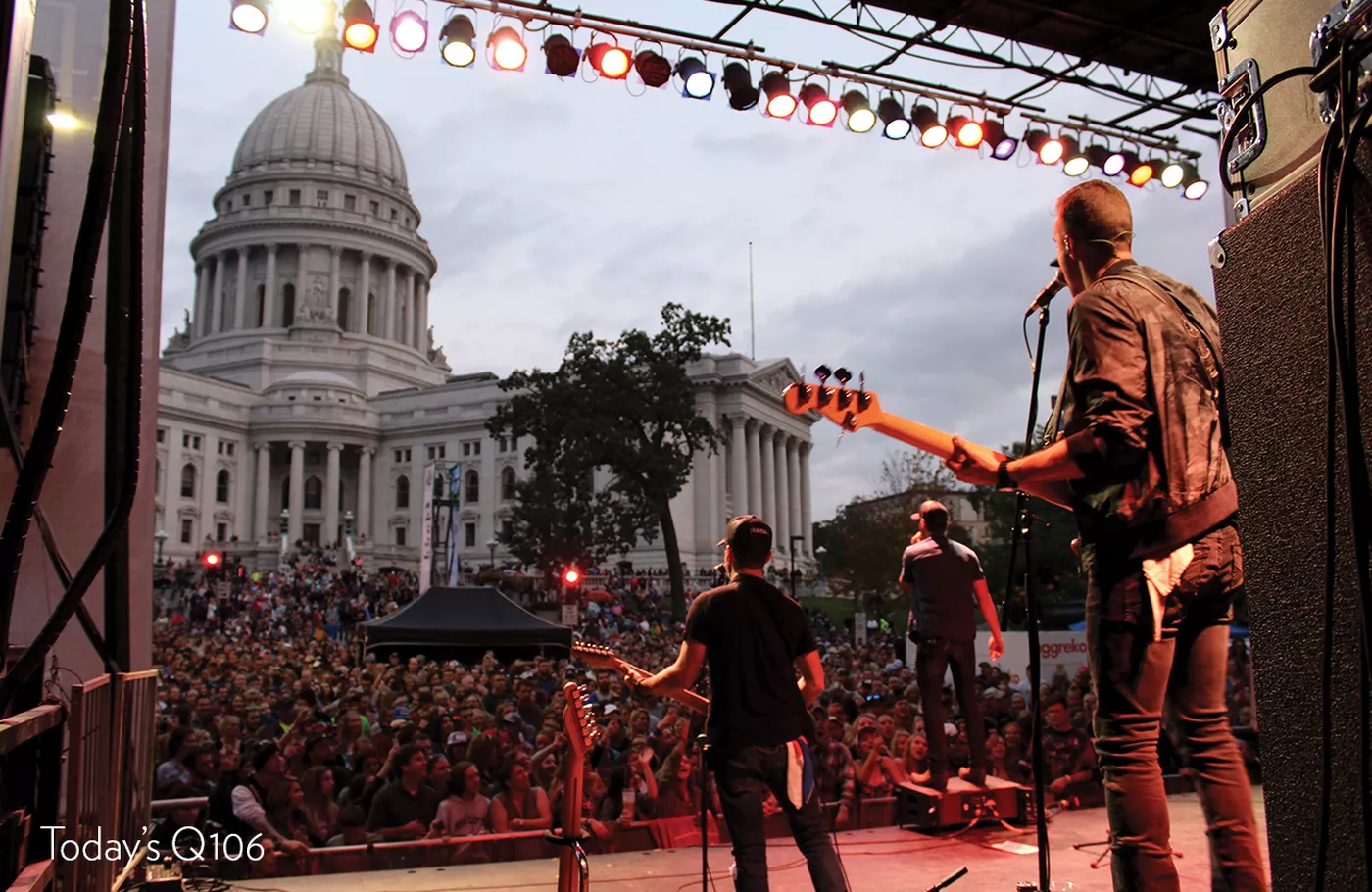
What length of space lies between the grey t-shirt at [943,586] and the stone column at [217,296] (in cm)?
9932

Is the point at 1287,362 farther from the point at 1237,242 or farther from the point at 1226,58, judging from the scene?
the point at 1226,58

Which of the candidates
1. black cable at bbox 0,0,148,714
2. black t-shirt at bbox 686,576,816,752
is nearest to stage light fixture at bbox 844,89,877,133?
black t-shirt at bbox 686,576,816,752

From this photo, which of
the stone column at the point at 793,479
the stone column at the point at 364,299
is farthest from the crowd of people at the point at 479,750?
the stone column at the point at 364,299

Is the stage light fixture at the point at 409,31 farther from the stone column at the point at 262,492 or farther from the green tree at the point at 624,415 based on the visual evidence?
the stone column at the point at 262,492

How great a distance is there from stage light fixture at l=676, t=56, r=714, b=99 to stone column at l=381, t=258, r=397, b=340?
89886 mm

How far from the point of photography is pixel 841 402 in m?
3.13

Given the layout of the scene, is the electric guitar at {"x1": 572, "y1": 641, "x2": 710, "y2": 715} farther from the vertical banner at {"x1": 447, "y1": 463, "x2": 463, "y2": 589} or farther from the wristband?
the vertical banner at {"x1": 447, "y1": 463, "x2": 463, "y2": 589}

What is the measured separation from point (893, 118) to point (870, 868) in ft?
28.8

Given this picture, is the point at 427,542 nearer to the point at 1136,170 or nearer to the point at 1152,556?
the point at 1136,170

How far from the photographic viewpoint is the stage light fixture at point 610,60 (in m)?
10.3

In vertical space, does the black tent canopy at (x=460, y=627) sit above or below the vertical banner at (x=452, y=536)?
below

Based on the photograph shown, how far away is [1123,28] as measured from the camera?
1055 centimetres

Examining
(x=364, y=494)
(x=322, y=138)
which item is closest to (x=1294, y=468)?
(x=364, y=494)

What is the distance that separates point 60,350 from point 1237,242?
2675mm
